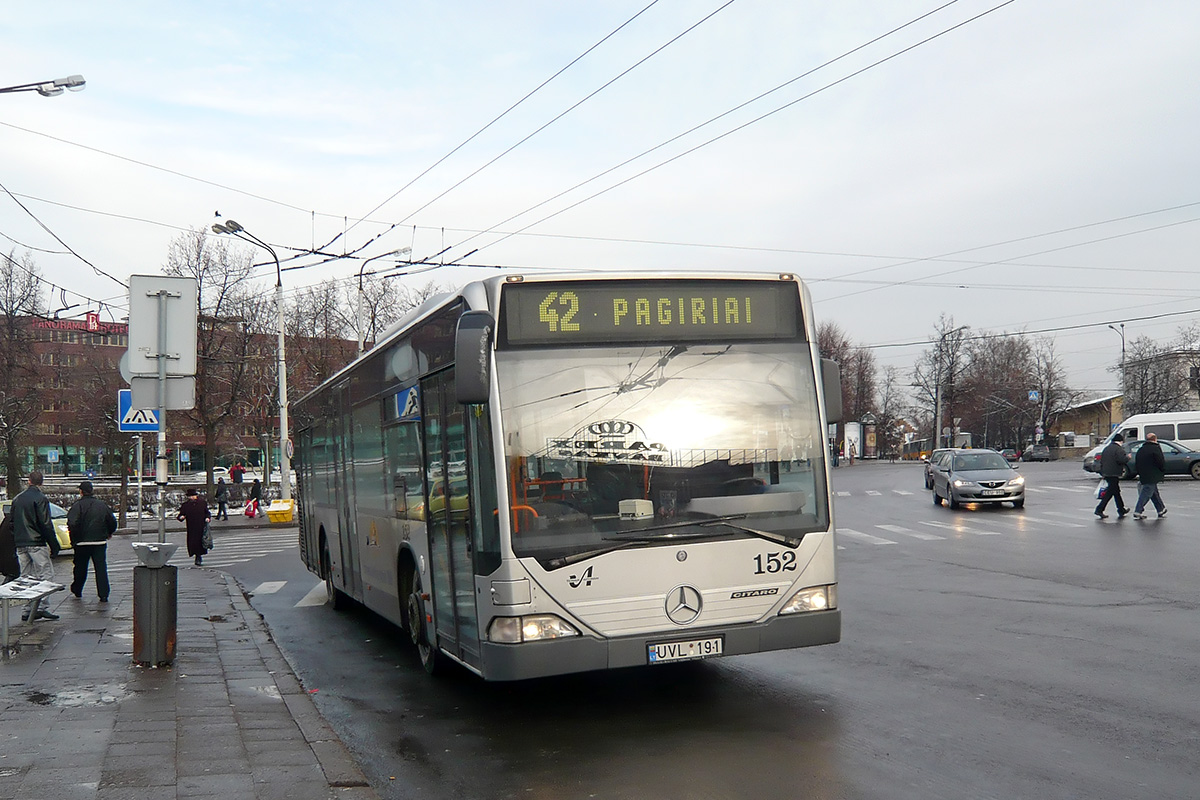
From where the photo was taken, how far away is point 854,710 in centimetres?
718

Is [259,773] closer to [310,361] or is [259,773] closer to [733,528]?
[733,528]

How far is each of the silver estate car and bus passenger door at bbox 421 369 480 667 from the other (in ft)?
74.3

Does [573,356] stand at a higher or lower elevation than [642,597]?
higher

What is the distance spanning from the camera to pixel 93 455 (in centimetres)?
6562

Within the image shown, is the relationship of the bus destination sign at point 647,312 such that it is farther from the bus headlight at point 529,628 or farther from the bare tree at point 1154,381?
the bare tree at point 1154,381

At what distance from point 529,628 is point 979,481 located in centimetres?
2403

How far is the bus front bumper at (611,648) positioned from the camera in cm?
661

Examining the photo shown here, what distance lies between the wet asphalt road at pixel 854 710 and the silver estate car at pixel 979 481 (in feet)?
49.4

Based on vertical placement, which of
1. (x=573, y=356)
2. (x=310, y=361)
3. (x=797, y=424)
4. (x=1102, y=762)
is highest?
(x=310, y=361)

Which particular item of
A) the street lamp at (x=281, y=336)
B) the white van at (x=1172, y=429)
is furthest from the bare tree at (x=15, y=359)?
the white van at (x=1172, y=429)

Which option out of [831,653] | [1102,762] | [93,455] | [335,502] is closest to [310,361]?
[93,455]

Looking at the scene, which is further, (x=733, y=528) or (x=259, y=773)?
(x=733, y=528)

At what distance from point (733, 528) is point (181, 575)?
1547 cm

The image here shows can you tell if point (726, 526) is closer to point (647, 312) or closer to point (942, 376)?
point (647, 312)
